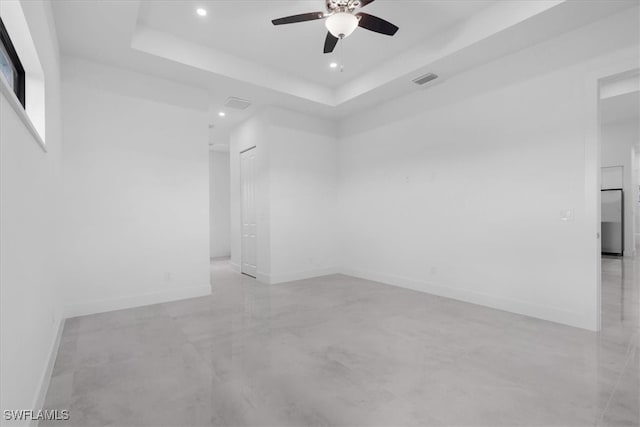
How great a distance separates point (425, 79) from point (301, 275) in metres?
3.98

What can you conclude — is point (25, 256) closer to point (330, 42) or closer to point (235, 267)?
point (330, 42)

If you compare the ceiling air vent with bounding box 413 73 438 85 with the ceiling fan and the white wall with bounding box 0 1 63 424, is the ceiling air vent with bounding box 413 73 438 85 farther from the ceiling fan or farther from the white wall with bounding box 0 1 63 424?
the white wall with bounding box 0 1 63 424

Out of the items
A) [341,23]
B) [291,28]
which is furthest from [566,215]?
[291,28]

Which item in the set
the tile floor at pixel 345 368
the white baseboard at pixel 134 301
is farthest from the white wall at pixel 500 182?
the white baseboard at pixel 134 301

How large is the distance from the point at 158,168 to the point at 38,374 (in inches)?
121

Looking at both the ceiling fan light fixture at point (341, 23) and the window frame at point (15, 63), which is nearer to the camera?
the window frame at point (15, 63)

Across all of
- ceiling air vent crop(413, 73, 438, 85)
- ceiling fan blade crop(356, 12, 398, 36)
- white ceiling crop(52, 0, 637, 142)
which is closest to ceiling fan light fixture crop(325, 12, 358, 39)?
ceiling fan blade crop(356, 12, 398, 36)

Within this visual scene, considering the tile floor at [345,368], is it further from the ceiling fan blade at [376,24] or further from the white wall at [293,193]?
the ceiling fan blade at [376,24]

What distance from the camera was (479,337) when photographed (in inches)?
124

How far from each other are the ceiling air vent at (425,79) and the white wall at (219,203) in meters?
6.79

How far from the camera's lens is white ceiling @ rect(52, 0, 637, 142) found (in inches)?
130

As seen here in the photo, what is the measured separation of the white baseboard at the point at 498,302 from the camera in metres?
3.44

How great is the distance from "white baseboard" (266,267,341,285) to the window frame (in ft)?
13.6

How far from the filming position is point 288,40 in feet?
13.7
